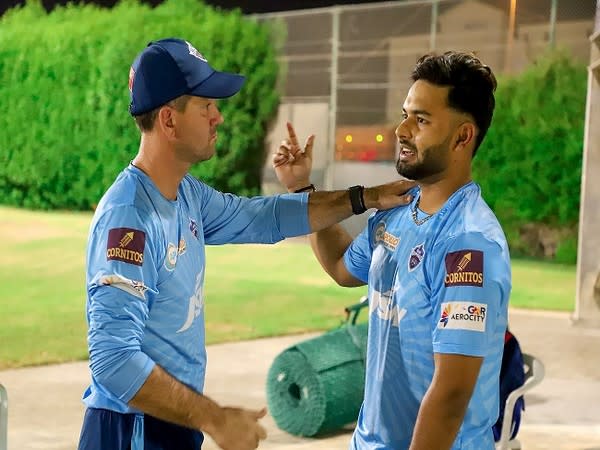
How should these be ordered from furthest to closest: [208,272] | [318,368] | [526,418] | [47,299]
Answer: [208,272] → [47,299] → [526,418] → [318,368]

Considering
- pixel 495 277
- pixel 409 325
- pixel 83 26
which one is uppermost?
pixel 83 26

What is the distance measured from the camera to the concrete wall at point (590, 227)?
7.77 meters

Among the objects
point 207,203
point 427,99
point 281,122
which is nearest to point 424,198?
point 427,99

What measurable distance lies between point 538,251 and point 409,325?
1161 cm

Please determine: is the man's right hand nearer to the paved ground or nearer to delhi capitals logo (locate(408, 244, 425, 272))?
delhi capitals logo (locate(408, 244, 425, 272))

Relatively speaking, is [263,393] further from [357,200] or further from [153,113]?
[153,113]

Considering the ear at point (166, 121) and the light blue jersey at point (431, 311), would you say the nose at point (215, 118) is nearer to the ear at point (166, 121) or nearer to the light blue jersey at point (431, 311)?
the ear at point (166, 121)

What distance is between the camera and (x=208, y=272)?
10.9 meters

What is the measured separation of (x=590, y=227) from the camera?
25.8 ft

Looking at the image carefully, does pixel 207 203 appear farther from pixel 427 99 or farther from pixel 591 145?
pixel 591 145

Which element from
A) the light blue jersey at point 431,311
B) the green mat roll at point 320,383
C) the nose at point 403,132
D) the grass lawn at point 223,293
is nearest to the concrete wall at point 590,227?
the grass lawn at point 223,293

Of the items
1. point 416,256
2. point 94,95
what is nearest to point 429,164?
point 416,256

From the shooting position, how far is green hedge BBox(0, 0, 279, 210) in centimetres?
1588

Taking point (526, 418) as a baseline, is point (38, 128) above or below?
above
